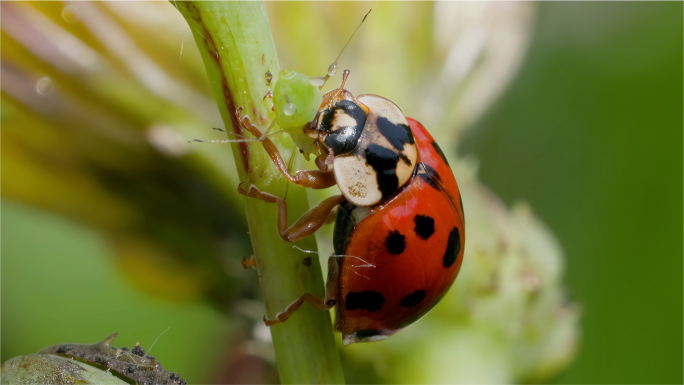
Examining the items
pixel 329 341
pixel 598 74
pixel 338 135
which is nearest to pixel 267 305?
pixel 329 341

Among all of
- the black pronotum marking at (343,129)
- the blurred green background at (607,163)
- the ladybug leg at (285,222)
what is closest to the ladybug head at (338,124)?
the black pronotum marking at (343,129)

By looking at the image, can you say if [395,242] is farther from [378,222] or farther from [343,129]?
[343,129]

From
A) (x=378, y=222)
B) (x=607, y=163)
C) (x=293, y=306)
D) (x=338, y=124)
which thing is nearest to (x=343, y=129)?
(x=338, y=124)

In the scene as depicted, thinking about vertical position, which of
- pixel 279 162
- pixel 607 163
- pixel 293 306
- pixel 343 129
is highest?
pixel 607 163

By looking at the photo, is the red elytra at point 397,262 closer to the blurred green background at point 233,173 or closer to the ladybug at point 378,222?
the ladybug at point 378,222

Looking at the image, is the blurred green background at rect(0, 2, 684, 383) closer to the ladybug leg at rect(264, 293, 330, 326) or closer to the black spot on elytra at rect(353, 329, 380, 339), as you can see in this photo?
the black spot on elytra at rect(353, 329, 380, 339)

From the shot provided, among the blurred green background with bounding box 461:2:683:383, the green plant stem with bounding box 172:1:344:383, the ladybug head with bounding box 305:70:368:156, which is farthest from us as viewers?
the blurred green background with bounding box 461:2:683:383

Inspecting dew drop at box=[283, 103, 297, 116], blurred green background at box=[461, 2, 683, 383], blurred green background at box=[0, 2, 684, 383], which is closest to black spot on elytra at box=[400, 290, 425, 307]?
blurred green background at box=[0, 2, 684, 383]
